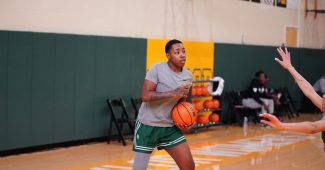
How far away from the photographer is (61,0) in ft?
37.9

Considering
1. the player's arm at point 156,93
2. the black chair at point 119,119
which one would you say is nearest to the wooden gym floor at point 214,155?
the black chair at point 119,119

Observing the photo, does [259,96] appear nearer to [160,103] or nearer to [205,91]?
[205,91]

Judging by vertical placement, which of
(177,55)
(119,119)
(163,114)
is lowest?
(119,119)

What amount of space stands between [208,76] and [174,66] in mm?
9432

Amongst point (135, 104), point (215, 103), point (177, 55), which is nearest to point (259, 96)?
point (215, 103)

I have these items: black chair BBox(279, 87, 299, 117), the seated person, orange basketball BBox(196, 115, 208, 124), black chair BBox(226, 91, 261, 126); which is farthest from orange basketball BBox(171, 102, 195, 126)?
black chair BBox(279, 87, 299, 117)

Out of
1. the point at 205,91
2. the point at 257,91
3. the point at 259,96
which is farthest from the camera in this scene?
the point at 259,96

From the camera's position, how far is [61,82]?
11508 millimetres

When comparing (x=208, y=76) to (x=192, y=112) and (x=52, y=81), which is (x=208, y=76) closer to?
(x=52, y=81)

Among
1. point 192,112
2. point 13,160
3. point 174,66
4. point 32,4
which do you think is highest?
point 32,4

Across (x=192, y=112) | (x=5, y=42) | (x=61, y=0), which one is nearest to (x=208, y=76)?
(x=61, y=0)

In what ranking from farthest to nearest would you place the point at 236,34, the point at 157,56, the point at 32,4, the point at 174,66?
the point at 236,34
the point at 157,56
the point at 32,4
the point at 174,66

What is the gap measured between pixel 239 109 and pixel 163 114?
34.8 feet

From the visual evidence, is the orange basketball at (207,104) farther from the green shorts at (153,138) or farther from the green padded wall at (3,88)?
the green shorts at (153,138)
